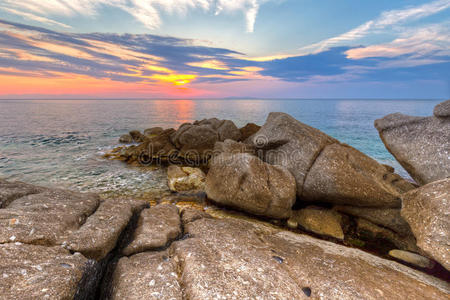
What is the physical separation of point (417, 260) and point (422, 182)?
3381mm

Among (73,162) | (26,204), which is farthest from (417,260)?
(73,162)

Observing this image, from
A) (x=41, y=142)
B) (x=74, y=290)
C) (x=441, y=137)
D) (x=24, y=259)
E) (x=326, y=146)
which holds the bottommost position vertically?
(x=41, y=142)

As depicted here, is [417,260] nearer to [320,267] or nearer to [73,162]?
[320,267]

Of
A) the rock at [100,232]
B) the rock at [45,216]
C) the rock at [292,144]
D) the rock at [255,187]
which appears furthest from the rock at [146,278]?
the rock at [292,144]

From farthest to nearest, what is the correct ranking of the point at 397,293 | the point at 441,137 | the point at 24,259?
the point at 441,137 < the point at 397,293 < the point at 24,259

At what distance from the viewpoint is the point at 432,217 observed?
5730 millimetres

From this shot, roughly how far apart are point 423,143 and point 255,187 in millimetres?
Answer: 7655

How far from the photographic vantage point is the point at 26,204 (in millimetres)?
6109

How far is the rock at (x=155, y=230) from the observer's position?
17.8ft

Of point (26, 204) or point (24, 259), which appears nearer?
point (24, 259)

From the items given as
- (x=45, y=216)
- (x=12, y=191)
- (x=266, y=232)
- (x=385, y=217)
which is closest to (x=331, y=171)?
(x=385, y=217)

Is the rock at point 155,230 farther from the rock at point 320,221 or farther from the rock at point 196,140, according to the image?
the rock at point 196,140

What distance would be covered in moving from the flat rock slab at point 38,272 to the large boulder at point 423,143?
12248mm

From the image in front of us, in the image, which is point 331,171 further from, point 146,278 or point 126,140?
point 126,140
